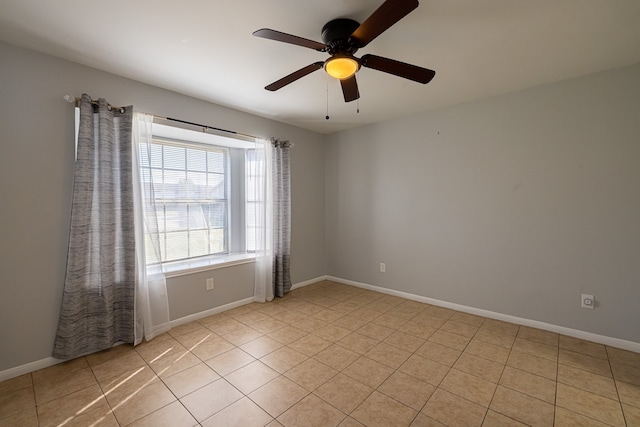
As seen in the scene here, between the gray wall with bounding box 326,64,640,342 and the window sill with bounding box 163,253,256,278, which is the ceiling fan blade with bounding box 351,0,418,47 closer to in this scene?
the gray wall with bounding box 326,64,640,342

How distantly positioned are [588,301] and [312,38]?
3291 mm

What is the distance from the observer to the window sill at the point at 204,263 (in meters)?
2.96

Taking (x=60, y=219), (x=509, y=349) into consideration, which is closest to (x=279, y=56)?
(x=60, y=219)

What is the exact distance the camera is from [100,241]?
91.4 inches

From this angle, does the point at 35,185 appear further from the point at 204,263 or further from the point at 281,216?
the point at 281,216

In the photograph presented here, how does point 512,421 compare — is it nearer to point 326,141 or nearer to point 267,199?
point 267,199

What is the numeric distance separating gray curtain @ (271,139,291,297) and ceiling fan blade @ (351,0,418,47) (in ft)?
7.35

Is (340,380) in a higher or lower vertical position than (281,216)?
lower

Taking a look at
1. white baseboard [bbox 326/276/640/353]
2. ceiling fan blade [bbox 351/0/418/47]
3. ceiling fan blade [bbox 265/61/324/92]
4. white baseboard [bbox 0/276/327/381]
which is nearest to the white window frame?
white baseboard [bbox 0/276/327/381]

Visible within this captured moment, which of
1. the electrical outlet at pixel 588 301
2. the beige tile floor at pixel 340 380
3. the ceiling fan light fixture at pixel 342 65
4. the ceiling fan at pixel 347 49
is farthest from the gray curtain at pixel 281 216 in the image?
the electrical outlet at pixel 588 301

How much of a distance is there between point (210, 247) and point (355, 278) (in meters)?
2.16

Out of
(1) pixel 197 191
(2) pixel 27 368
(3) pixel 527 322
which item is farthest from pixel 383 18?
(2) pixel 27 368

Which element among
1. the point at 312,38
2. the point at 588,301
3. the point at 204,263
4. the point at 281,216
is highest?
the point at 312,38

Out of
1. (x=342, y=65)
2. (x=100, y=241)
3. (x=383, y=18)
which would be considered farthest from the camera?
(x=100, y=241)
